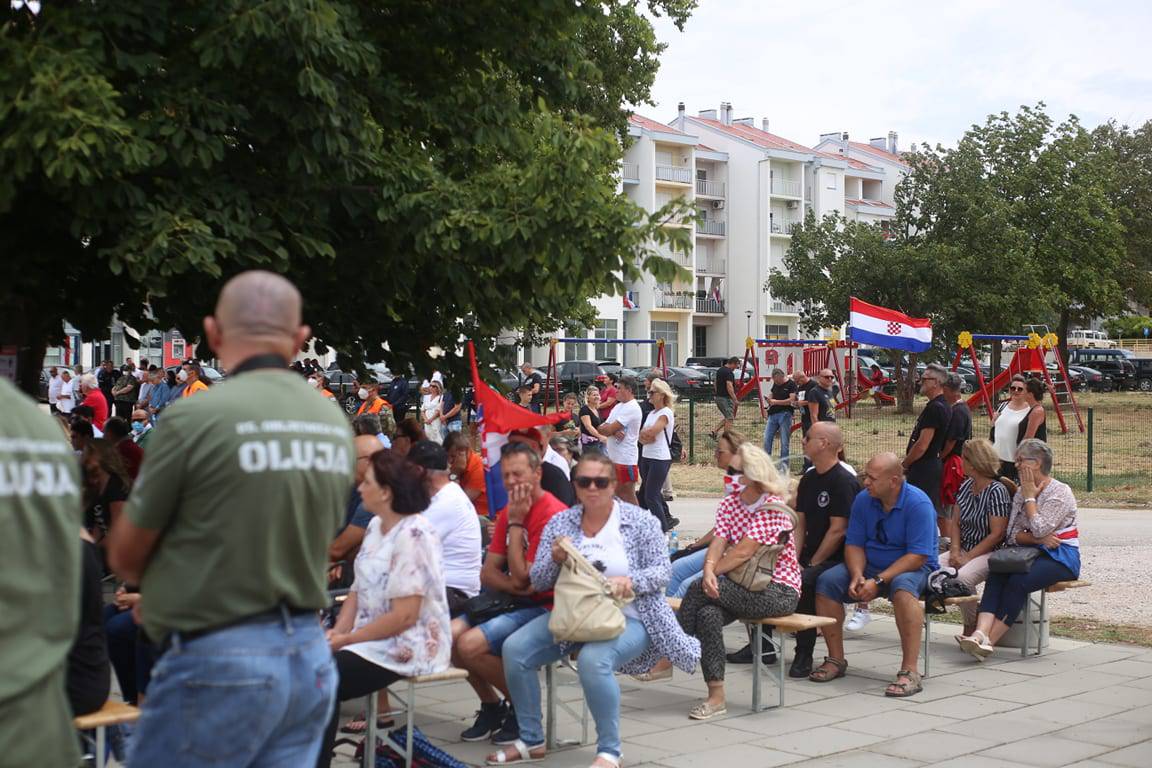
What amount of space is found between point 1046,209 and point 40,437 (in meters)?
47.1

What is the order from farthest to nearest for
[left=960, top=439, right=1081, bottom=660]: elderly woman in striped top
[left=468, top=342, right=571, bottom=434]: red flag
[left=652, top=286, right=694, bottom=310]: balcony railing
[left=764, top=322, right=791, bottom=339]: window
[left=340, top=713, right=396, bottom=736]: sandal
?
[left=764, top=322, right=791, bottom=339]: window, [left=652, top=286, right=694, bottom=310]: balcony railing, [left=960, top=439, right=1081, bottom=660]: elderly woman in striped top, [left=468, top=342, right=571, bottom=434]: red flag, [left=340, top=713, right=396, bottom=736]: sandal

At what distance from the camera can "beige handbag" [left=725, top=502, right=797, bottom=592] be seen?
24.8 ft

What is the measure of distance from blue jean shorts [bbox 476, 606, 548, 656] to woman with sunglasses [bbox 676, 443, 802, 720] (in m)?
1.21

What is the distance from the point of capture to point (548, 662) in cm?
672

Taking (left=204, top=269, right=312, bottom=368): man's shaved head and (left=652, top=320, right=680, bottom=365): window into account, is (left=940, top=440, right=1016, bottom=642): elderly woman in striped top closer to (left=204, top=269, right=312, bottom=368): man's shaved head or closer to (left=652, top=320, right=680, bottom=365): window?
(left=204, top=269, right=312, bottom=368): man's shaved head

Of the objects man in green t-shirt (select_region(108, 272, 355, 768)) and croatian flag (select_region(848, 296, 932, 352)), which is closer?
man in green t-shirt (select_region(108, 272, 355, 768))

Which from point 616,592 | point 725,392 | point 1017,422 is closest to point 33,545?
point 616,592

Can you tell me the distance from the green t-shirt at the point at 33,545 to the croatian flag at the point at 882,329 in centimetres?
2619

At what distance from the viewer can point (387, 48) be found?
8562 millimetres

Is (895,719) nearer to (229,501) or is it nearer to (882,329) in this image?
(229,501)

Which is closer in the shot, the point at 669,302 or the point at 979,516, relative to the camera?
the point at 979,516

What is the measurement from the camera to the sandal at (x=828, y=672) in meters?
8.33

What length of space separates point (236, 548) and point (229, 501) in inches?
4.6

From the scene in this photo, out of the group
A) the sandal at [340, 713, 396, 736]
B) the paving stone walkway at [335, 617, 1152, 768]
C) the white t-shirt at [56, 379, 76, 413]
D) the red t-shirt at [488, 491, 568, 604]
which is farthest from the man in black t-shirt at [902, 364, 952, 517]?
the white t-shirt at [56, 379, 76, 413]
